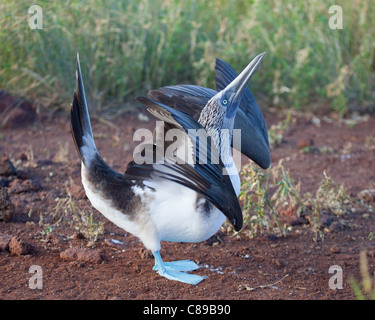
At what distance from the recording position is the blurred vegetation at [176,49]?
607 cm

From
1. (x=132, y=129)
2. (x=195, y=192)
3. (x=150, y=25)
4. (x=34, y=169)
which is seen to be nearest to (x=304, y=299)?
(x=195, y=192)

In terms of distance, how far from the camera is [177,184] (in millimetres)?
3066

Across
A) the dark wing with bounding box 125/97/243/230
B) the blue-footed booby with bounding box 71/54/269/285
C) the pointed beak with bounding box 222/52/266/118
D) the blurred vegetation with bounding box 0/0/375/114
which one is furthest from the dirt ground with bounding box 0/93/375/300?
the pointed beak with bounding box 222/52/266/118

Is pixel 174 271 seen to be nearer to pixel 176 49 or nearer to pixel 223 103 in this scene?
pixel 223 103

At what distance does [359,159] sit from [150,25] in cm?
274

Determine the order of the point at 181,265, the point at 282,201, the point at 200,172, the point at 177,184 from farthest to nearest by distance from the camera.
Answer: the point at 282,201
the point at 181,265
the point at 177,184
the point at 200,172

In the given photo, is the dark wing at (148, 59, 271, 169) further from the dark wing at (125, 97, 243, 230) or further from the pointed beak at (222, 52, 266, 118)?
the dark wing at (125, 97, 243, 230)

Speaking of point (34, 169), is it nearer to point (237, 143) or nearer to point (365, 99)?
point (237, 143)

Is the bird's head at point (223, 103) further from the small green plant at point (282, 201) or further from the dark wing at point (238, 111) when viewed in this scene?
the small green plant at point (282, 201)

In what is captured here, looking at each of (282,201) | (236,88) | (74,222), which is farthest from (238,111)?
(74,222)

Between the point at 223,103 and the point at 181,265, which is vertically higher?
the point at 223,103

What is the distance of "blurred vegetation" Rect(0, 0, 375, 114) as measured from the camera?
239 inches

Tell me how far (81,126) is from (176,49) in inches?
152

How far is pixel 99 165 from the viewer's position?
127 inches
